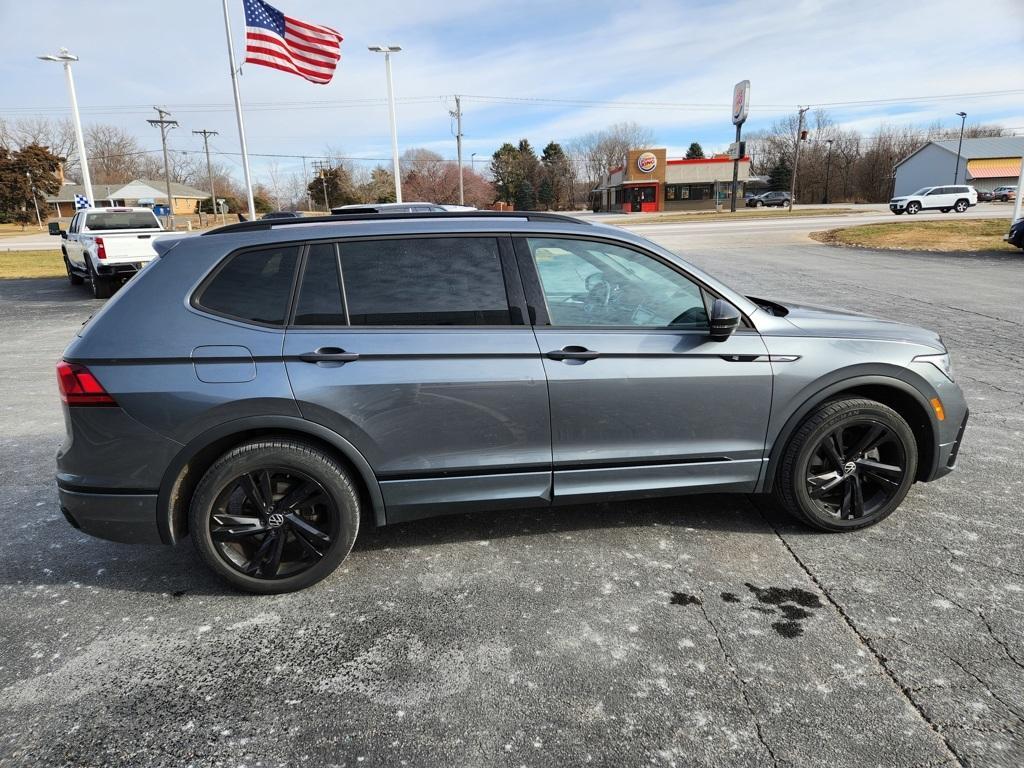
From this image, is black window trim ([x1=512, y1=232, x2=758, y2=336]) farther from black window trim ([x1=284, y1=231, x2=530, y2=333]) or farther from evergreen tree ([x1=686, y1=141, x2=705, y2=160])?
evergreen tree ([x1=686, y1=141, x2=705, y2=160])

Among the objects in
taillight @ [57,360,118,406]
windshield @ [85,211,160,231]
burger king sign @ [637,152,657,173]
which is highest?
burger king sign @ [637,152,657,173]

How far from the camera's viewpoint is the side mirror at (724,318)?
10.3ft

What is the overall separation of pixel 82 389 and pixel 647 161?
235ft

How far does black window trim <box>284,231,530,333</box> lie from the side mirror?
93 cm

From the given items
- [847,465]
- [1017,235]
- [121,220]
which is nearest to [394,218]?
[847,465]

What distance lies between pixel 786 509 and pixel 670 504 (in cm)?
70

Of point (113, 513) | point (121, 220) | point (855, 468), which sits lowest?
point (855, 468)

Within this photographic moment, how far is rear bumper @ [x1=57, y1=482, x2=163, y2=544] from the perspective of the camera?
2932mm

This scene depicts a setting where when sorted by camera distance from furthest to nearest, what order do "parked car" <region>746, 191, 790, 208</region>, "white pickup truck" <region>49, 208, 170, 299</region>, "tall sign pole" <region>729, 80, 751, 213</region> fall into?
"parked car" <region>746, 191, 790, 208</region> < "tall sign pole" <region>729, 80, 751, 213</region> < "white pickup truck" <region>49, 208, 170, 299</region>

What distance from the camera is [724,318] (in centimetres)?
315

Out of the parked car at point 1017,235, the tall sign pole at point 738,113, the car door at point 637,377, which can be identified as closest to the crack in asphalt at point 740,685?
the car door at point 637,377

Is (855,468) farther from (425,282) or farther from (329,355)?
(329,355)

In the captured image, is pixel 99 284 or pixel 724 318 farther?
pixel 99 284

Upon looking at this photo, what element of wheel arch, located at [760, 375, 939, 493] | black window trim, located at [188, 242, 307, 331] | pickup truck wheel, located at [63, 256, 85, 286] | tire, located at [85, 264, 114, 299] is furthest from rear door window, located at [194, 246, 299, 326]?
pickup truck wheel, located at [63, 256, 85, 286]
